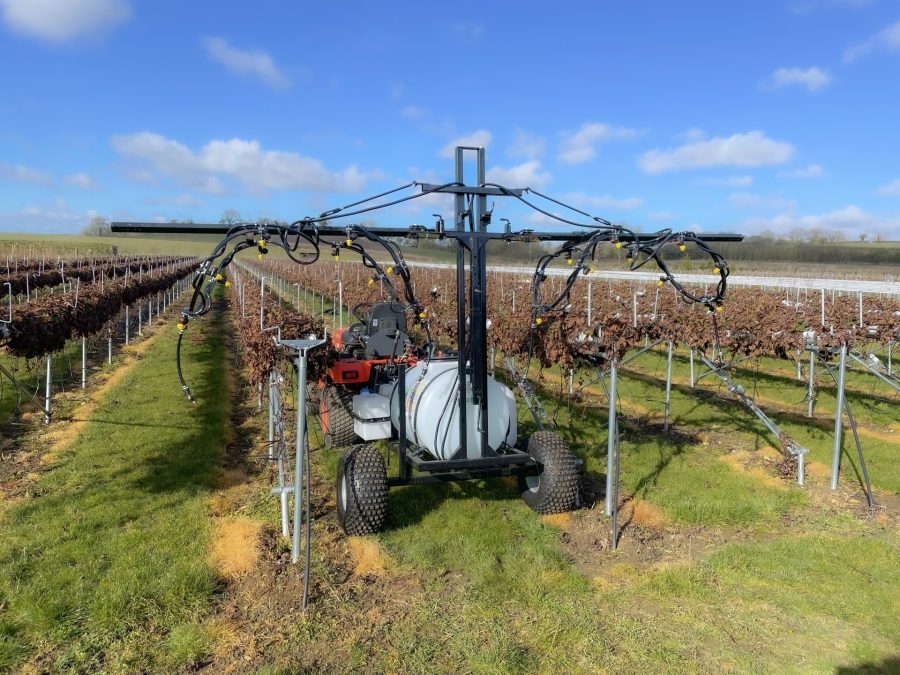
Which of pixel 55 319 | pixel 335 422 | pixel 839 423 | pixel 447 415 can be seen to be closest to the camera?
pixel 447 415

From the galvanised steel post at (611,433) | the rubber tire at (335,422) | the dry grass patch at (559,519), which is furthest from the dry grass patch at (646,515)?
the rubber tire at (335,422)

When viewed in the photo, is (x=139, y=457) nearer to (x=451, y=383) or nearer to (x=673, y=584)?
(x=451, y=383)

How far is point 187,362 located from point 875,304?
16907 millimetres

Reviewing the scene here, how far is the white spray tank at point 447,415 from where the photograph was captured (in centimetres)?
578

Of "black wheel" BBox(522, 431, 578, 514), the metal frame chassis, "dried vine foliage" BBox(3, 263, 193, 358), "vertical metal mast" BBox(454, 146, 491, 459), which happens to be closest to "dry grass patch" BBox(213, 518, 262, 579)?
the metal frame chassis

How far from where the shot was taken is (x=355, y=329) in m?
8.05

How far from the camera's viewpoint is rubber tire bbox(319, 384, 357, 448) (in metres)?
8.46

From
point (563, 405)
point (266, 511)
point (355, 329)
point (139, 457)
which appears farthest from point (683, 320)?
point (139, 457)

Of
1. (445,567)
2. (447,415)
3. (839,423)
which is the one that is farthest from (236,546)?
(839,423)

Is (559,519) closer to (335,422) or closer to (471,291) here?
(471,291)

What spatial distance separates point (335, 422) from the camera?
865 centimetres

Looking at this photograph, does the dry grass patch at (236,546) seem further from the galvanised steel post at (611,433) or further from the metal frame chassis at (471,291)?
Result: the galvanised steel post at (611,433)

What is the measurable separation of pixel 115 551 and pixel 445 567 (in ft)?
9.54

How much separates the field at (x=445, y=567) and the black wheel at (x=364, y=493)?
21 centimetres
